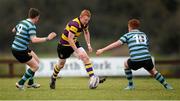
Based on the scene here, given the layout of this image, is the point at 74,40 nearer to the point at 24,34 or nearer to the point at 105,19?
the point at 24,34

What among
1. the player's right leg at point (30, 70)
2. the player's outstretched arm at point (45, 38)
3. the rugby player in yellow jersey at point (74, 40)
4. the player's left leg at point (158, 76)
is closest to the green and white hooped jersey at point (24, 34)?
the player's outstretched arm at point (45, 38)

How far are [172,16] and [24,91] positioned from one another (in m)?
40.8

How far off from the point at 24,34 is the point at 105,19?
43392mm

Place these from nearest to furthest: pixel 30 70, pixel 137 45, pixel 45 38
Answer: pixel 45 38, pixel 137 45, pixel 30 70

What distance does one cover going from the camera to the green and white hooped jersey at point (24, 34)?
16.5 m

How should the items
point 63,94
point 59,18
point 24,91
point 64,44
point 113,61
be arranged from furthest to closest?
point 59,18
point 113,61
point 64,44
point 24,91
point 63,94

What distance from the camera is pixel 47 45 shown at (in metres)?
59.2

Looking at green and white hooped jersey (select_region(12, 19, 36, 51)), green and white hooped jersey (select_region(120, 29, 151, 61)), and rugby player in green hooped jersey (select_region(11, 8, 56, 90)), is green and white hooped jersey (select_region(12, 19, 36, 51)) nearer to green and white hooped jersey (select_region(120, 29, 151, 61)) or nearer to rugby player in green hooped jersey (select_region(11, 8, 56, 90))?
rugby player in green hooped jersey (select_region(11, 8, 56, 90))

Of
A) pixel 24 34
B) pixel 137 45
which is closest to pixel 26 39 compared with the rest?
pixel 24 34

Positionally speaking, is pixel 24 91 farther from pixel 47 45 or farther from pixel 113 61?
pixel 47 45

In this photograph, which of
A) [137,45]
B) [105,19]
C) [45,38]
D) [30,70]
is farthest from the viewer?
[105,19]

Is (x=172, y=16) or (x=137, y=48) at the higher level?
(x=172, y=16)

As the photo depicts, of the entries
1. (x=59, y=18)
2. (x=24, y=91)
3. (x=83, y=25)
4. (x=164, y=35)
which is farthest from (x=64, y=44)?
(x=59, y=18)

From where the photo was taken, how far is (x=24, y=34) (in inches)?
656
